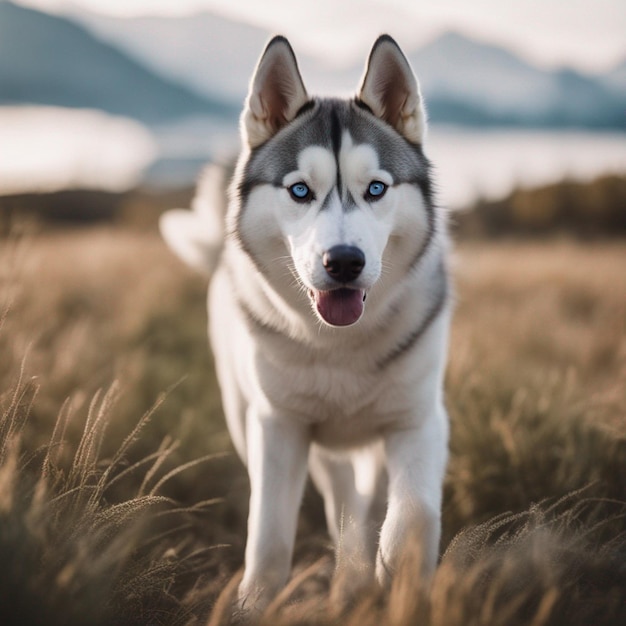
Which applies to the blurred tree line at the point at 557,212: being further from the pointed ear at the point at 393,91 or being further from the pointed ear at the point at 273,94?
the pointed ear at the point at 273,94

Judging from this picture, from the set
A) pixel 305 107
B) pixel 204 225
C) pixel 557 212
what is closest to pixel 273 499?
pixel 305 107

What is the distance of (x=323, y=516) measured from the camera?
4.20 meters

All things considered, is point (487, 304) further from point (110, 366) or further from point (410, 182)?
point (410, 182)

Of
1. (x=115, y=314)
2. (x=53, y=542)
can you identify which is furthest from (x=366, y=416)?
(x=115, y=314)

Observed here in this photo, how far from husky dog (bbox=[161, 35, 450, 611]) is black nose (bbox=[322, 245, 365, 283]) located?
118 millimetres

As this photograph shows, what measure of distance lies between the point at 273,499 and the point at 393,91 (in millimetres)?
1835

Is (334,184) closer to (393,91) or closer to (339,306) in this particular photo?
(339,306)

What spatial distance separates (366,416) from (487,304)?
480 centimetres

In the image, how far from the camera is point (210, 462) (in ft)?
14.6

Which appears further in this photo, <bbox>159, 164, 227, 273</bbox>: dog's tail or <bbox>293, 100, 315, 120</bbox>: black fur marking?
<bbox>159, 164, 227, 273</bbox>: dog's tail

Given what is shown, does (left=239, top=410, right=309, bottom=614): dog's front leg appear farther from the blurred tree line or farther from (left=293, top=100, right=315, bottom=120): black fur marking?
the blurred tree line

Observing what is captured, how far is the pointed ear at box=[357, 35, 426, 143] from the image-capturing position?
116 inches

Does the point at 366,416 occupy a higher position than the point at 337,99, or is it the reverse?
the point at 337,99

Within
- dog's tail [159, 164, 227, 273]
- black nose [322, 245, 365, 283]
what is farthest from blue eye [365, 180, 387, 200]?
dog's tail [159, 164, 227, 273]
